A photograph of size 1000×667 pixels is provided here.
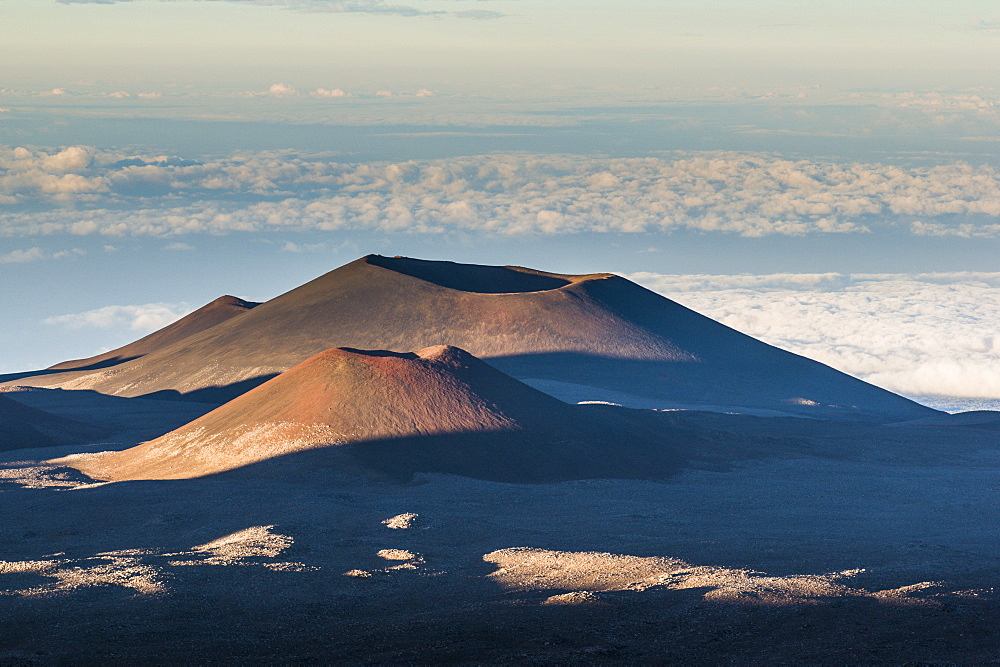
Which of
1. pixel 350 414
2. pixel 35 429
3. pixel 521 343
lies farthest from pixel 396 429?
pixel 521 343

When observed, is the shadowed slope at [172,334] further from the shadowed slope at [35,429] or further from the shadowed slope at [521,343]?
the shadowed slope at [35,429]

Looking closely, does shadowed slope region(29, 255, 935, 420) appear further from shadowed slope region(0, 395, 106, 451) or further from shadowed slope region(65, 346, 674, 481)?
shadowed slope region(65, 346, 674, 481)

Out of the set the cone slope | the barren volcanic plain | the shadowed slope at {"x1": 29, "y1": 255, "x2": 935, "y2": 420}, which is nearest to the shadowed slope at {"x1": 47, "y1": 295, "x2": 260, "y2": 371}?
the shadowed slope at {"x1": 29, "y1": 255, "x2": 935, "y2": 420}

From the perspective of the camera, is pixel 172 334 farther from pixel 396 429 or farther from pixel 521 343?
pixel 396 429

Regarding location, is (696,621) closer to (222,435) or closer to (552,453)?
(552,453)

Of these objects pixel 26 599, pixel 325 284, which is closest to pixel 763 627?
pixel 26 599

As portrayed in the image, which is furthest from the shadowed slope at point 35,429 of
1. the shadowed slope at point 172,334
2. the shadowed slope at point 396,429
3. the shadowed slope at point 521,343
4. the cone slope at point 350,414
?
the shadowed slope at point 172,334
